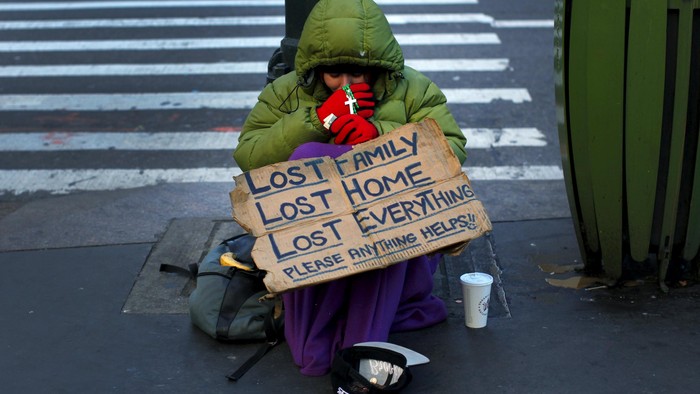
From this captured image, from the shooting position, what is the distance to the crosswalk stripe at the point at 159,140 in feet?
25.6

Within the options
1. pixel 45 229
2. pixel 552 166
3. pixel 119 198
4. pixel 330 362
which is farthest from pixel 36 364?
pixel 552 166

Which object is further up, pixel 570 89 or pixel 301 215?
pixel 570 89

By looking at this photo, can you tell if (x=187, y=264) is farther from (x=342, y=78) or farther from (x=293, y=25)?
(x=342, y=78)

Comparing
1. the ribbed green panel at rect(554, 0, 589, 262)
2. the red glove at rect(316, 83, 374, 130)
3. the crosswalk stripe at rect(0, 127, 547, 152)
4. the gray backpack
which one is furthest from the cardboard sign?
the crosswalk stripe at rect(0, 127, 547, 152)

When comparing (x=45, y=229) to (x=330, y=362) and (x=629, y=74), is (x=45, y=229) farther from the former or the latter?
(x=629, y=74)

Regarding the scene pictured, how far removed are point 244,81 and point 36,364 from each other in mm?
5441

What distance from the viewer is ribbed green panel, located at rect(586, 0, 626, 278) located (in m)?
4.33

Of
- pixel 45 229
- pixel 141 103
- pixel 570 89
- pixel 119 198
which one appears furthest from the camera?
pixel 141 103

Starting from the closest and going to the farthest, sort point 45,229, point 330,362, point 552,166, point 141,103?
point 330,362 < point 45,229 < point 552,166 < point 141,103

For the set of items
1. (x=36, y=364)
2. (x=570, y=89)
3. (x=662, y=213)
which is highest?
(x=570, y=89)

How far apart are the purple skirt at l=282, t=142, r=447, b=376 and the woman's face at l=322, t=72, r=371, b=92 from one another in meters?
→ 0.29

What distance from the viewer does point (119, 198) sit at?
6.59 metres

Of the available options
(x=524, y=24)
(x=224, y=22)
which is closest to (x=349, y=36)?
(x=524, y=24)

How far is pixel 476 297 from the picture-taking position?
4.43m
